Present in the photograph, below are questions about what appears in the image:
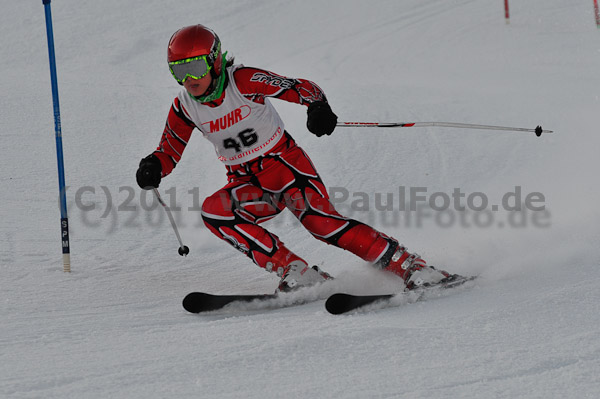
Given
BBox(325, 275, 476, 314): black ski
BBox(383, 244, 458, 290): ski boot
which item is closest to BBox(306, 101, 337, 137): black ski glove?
BBox(383, 244, 458, 290): ski boot

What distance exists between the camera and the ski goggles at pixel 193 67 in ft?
10.9

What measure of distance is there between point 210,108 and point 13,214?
7.25ft

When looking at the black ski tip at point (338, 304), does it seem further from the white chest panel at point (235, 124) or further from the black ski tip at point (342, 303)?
the white chest panel at point (235, 124)

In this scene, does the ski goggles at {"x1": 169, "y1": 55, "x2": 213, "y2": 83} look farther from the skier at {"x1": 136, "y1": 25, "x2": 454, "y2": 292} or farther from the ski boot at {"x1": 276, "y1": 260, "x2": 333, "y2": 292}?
the ski boot at {"x1": 276, "y1": 260, "x2": 333, "y2": 292}

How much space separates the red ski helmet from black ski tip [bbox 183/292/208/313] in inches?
42.8

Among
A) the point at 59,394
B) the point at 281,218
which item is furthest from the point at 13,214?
the point at 59,394

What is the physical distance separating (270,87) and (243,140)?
0.30m

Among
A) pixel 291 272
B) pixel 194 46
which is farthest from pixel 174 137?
pixel 291 272

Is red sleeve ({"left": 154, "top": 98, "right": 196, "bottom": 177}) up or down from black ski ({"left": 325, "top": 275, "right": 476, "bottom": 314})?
up

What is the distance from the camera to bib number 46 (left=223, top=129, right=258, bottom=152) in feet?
11.8

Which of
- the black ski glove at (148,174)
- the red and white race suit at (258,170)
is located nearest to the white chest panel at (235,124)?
the red and white race suit at (258,170)

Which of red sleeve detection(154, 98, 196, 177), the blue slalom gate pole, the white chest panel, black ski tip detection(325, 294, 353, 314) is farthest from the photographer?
the blue slalom gate pole

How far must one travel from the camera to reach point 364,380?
7.09 feet

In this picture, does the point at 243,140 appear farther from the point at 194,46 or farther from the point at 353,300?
the point at 353,300
